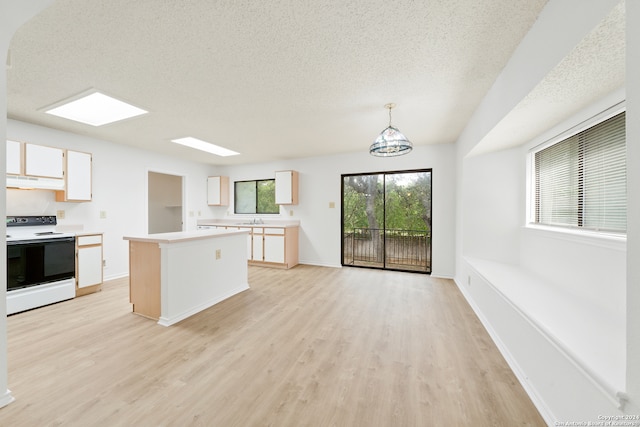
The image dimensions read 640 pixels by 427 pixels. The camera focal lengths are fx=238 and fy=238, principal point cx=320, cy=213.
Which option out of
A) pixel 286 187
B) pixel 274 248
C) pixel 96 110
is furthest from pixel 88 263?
pixel 286 187

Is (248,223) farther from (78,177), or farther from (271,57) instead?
(271,57)

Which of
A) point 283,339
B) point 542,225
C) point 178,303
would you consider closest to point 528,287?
point 542,225

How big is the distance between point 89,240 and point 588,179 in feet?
18.9

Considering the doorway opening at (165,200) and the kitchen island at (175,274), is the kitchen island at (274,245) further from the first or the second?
the doorway opening at (165,200)

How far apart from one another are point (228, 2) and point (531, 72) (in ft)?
6.41

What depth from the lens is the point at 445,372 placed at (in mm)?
1766

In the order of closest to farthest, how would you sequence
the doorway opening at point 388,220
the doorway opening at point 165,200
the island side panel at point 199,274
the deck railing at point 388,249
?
the island side panel at point 199,274 < the doorway opening at point 388,220 < the deck railing at point 388,249 < the doorway opening at point 165,200

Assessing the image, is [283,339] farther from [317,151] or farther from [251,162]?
[251,162]

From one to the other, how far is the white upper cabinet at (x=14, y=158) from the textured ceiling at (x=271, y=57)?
1.33 feet

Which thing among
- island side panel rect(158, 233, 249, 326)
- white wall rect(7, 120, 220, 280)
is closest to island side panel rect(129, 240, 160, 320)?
island side panel rect(158, 233, 249, 326)

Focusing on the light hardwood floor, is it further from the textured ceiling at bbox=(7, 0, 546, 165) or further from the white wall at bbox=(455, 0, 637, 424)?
the textured ceiling at bbox=(7, 0, 546, 165)

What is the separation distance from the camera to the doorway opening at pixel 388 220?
4871mm

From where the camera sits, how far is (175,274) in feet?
8.46

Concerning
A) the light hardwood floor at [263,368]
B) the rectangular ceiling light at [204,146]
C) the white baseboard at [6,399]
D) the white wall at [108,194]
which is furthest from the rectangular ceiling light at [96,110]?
the white baseboard at [6,399]
